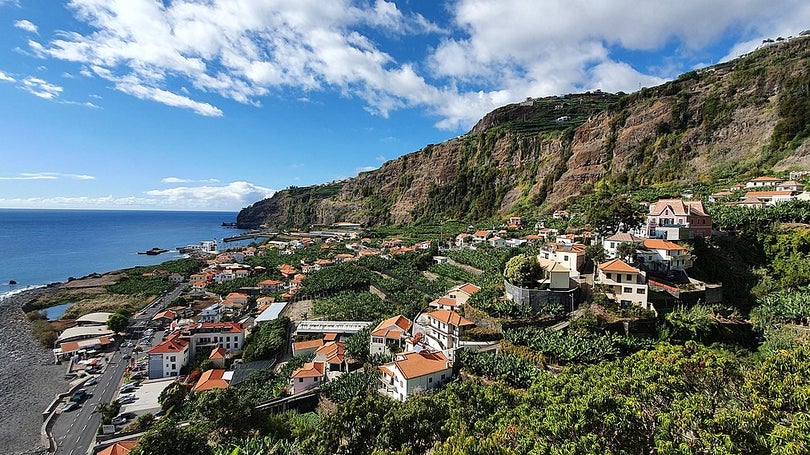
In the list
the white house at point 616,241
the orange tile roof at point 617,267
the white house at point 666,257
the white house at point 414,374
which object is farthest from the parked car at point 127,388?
the white house at point 666,257

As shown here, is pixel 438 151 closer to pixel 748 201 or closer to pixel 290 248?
pixel 290 248

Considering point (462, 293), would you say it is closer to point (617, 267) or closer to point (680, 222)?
point (617, 267)

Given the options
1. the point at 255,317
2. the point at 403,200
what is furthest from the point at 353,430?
the point at 403,200

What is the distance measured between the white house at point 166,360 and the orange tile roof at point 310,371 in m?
12.3

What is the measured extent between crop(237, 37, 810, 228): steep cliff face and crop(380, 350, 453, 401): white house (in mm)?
48430

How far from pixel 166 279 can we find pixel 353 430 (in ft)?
192

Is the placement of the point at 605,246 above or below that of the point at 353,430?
above

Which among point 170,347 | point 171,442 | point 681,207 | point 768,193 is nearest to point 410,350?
point 171,442

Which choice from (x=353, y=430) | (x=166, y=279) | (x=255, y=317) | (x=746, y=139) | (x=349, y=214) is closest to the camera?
(x=353, y=430)

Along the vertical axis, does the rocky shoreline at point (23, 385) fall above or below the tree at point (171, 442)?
below

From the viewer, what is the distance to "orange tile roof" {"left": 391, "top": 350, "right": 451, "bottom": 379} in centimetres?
1783

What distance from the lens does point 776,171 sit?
4097cm

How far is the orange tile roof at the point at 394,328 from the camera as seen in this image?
24094 millimetres

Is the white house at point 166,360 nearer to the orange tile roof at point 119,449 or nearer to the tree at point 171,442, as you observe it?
the orange tile roof at point 119,449
